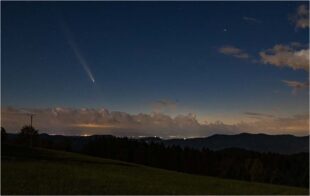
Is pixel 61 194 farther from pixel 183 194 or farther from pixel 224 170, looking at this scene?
pixel 224 170

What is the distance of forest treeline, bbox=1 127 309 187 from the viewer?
169m

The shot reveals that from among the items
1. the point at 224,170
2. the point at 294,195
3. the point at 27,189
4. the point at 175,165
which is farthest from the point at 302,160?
the point at 27,189

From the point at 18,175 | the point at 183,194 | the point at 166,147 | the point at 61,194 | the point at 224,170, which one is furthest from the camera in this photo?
the point at 166,147

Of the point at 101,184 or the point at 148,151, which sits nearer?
the point at 101,184

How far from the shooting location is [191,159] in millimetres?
183625

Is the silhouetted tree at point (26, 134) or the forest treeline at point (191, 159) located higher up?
the silhouetted tree at point (26, 134)

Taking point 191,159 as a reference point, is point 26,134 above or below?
above

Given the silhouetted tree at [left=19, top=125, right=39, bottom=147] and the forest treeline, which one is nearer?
the silhouetted tree at [left=19, top=125, right=39, bottom=147]

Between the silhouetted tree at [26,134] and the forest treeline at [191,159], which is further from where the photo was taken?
the forest treeline at [191,159]

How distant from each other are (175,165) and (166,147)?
1383 cm

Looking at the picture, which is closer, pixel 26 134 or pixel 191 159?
pixel 26 134

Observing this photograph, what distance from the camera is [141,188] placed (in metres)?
33.4

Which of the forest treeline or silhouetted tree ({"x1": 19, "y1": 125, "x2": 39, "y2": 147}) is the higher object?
silhouetted tree ({"x1": 19, "y1": 125, "x2": 39, "y2": 147})

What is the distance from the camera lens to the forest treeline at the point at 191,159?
555 ft
